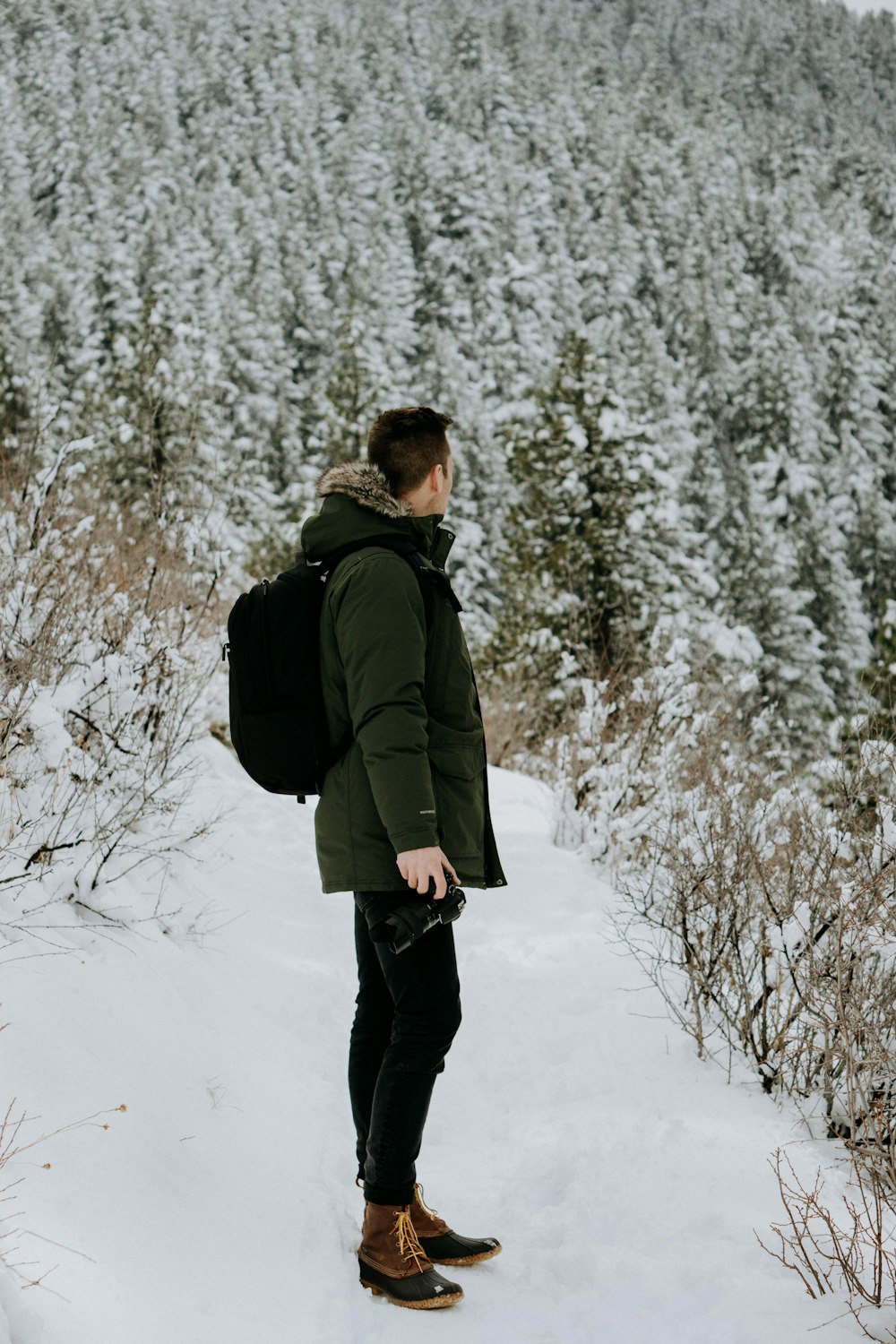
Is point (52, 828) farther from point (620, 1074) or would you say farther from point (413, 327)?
point (413, 327)

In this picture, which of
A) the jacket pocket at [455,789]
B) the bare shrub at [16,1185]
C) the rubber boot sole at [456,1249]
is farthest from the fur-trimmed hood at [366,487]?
the rubber boot sole at [456,1249]

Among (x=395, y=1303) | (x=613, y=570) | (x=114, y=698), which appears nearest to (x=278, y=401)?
(x=613, y=570)

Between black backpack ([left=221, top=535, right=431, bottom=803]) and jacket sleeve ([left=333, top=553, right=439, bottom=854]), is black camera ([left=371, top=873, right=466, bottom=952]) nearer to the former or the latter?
jacket sleeve ([left=333, top=553, right=439, bottom=854])

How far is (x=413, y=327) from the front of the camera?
137ft

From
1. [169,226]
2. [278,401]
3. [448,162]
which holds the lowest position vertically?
[278,401]

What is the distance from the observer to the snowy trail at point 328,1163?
211 centimetres

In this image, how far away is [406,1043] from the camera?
2.27m

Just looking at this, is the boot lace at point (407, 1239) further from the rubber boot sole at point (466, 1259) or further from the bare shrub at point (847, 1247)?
the bare shrub at point (847, 1247)

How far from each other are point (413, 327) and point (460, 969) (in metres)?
40.0

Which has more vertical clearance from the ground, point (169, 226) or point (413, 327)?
point (169, 226)

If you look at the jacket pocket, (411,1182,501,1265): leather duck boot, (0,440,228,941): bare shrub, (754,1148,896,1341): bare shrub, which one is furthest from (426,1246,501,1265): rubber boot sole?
(0,440,228,941): bare shrub

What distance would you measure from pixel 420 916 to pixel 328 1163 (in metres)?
1.18

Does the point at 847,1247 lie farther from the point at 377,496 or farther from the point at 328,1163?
the point at 377,496

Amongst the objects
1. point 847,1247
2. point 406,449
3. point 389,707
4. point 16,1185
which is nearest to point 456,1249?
point 847,1247
